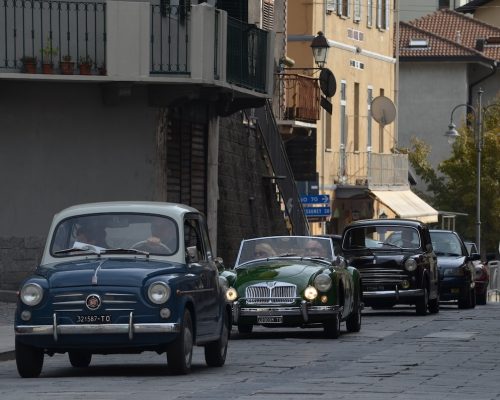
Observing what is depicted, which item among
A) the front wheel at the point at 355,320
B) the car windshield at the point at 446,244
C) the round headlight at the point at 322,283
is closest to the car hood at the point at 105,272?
the round headlight at the point at 322,283

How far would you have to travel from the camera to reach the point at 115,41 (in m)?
32.1

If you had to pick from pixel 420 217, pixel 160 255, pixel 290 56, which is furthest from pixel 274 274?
pixel 420 217

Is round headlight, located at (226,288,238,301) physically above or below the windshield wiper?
below

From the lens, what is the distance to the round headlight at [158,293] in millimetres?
17984

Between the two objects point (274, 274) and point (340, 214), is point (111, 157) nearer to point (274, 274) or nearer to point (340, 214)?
point (274, 274)

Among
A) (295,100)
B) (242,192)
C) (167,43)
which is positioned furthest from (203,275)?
(295,100)

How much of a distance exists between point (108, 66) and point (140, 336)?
47.7 ft

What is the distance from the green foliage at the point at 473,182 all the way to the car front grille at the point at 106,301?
196 ft

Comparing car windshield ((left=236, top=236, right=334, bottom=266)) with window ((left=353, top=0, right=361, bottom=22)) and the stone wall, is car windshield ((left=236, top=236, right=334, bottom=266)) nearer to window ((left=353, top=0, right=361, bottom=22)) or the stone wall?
the stone wall

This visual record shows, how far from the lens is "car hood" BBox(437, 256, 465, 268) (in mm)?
40250

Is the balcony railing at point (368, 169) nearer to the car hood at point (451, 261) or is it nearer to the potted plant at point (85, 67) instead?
the car hood at point (451, 261)

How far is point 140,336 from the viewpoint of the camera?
58.8ft

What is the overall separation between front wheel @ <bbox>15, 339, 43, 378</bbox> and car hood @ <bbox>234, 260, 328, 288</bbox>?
7.25 meters

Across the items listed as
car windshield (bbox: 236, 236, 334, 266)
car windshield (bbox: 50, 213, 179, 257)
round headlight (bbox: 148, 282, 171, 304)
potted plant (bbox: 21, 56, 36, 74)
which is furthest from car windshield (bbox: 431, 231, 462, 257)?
round headlight (bbox: 148, 282, 171, 304)
